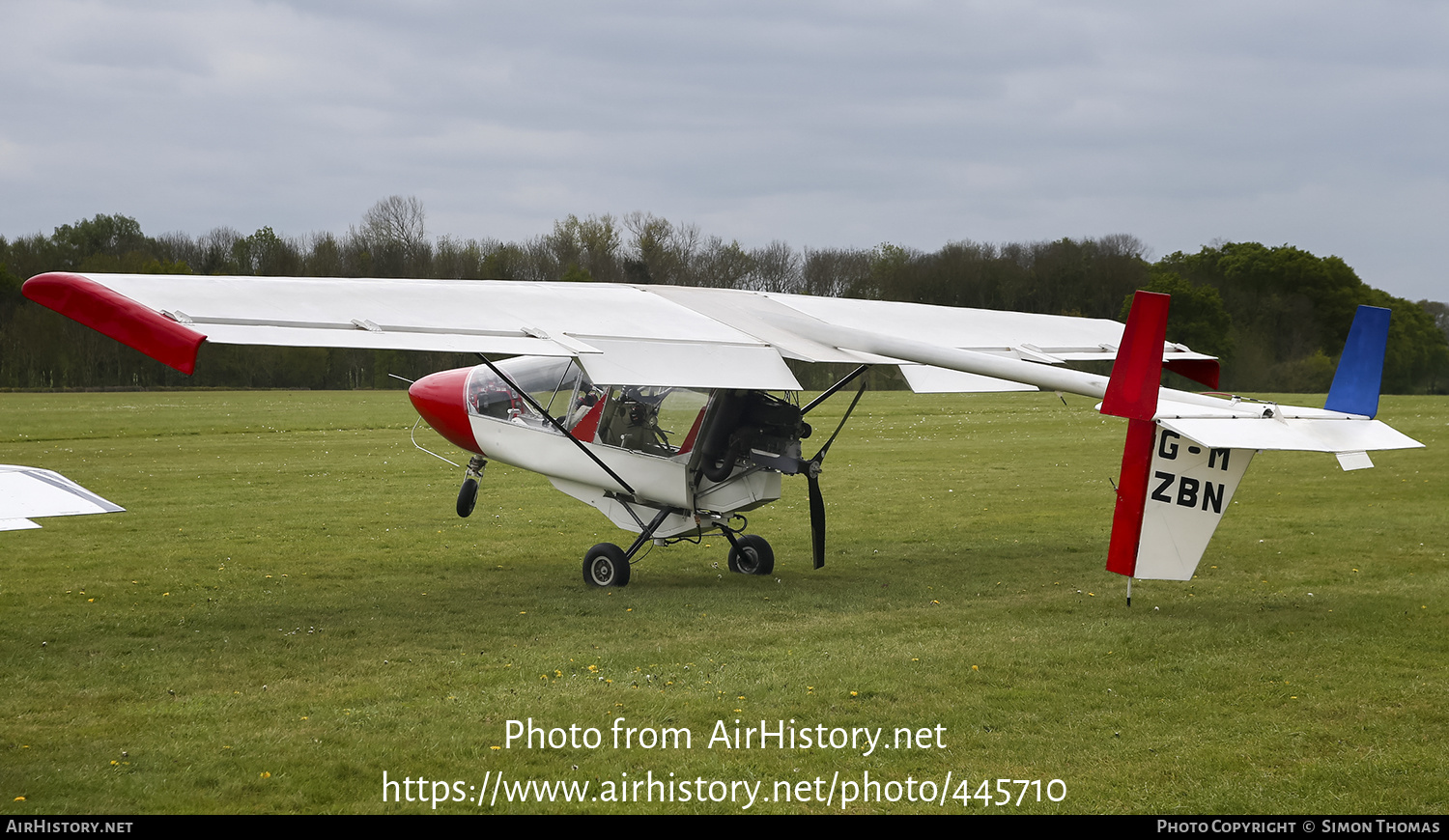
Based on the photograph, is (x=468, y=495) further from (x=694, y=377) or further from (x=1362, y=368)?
(x=1362, y=368)

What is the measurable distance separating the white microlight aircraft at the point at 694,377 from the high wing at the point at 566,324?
23mm

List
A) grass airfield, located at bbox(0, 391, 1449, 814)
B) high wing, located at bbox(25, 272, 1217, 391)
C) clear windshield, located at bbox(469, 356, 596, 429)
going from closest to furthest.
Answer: grass airfield, located at bbox(0, 391, 1449, 814) < high wing, located at bbox(25, 272, 1217, 391) < clear windshield, located at bbox(469, 356, 596, 429)

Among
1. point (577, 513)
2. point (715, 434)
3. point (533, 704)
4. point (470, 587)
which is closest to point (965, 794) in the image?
point (533, 704)

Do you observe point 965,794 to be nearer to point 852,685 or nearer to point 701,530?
point 852,685

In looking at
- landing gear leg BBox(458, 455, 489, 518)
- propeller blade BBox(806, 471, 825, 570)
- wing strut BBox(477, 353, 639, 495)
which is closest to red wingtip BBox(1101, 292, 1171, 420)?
propeller blade BBox(806, 471, 825, 570)

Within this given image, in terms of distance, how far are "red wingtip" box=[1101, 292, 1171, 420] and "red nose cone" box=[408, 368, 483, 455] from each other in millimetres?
6067

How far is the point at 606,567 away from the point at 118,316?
4.81m

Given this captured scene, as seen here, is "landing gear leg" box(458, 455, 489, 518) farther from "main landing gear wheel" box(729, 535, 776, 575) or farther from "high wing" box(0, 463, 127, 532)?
"high wing" box(0, 463, 127, 532)

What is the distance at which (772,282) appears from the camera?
Result: 76.3 meters

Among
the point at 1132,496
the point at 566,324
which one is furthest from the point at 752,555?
the point at 1132,496

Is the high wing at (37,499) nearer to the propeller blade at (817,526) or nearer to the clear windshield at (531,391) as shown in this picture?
the clear windshield at (531,391)

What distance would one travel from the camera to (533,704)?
20.3 feet

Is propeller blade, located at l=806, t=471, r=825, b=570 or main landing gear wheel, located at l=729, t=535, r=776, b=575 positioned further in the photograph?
main landing gear wheel, located at l=729, t=535, r=776, b=575

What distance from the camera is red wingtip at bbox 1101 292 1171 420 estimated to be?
291 inches
